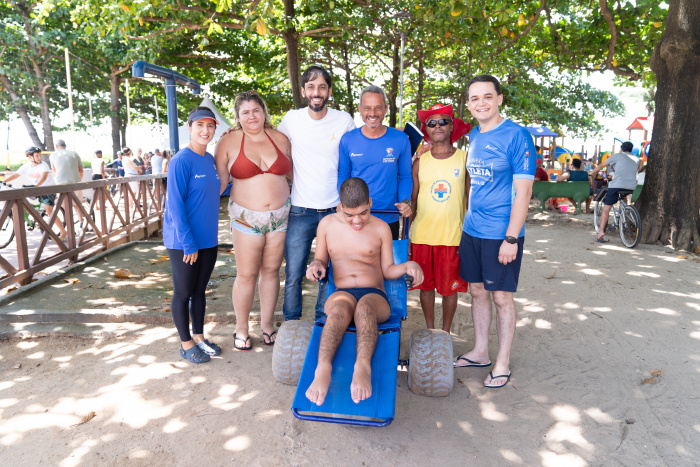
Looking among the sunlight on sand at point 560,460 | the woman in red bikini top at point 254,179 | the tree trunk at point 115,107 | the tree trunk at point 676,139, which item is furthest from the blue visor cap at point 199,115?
the tree trunk at point 115,107

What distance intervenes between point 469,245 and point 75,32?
20.4 meters

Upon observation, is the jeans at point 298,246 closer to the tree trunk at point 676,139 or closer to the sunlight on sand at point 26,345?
the sunlight on sand at point 26,345

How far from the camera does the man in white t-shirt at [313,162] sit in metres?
3.90

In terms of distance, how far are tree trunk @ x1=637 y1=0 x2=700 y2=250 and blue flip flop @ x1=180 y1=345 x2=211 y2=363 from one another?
26.9 ft

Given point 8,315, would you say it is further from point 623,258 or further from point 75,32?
point 75,32

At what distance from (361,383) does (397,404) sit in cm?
73

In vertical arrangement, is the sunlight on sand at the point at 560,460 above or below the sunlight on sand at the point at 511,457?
above

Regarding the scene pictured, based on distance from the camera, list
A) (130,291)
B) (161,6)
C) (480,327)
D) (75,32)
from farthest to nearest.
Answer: (75,32), (161,6), (130,291), (480,327)

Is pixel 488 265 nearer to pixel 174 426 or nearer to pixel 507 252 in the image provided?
pixel 507 252

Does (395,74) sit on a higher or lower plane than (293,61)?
higher

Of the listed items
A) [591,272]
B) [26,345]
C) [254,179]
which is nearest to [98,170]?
[26,345]

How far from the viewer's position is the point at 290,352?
3.39 meters

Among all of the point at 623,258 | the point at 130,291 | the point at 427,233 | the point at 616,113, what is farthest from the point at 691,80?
the point at 616,113

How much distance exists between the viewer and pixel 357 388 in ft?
8.79
